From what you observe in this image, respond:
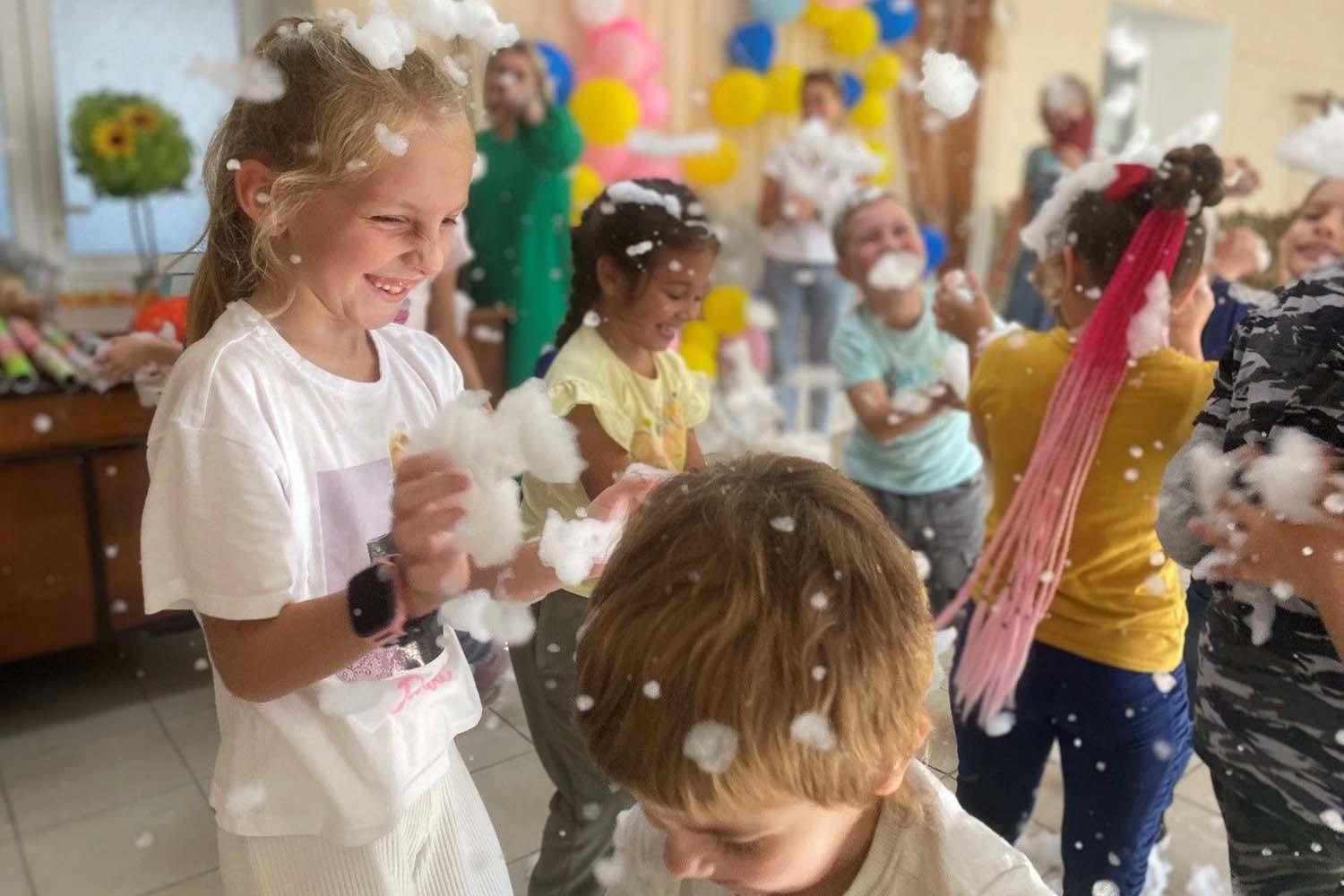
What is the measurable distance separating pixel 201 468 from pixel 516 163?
1.07m

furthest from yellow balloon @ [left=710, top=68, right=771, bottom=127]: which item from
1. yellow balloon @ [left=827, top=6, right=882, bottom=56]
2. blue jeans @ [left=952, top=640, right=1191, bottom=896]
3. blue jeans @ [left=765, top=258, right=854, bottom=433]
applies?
blue jeans @ [left=952, top=640, right=1191, bottom=896]

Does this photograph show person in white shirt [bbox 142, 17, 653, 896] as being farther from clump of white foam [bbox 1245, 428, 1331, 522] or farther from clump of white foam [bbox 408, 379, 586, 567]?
clump of white foam [bbox 1245, 428, 1331, 522]

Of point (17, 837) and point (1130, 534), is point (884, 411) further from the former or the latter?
point (17, 837)

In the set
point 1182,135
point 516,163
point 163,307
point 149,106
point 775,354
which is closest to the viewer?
point 163,307

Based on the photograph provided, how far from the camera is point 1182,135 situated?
0.90 metres

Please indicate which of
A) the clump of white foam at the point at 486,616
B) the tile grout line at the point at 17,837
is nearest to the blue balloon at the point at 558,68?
the tile grout line at the point at 17,837

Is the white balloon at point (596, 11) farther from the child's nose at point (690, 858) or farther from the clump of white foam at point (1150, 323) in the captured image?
the child's nose at point (690, 858)

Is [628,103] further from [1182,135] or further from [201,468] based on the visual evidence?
[201,468]

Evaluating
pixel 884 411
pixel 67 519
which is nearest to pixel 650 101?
pixel 884 411

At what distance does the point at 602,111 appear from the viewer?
8.48ft

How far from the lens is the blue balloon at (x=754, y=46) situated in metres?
3.01

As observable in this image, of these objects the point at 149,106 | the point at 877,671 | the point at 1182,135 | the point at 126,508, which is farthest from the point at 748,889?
the point at 149,106

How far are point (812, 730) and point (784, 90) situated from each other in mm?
2877

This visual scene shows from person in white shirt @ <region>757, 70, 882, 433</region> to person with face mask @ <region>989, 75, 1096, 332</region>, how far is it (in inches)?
18.2
